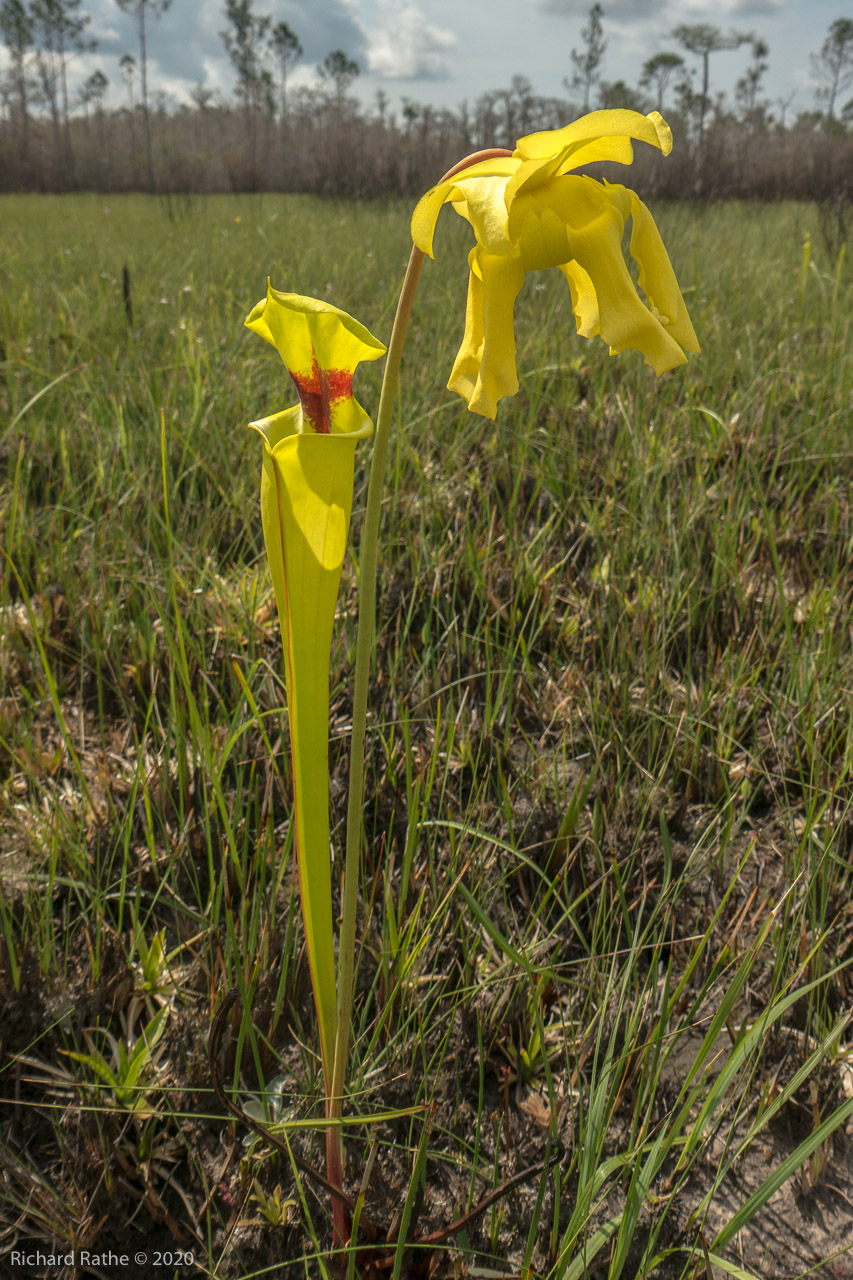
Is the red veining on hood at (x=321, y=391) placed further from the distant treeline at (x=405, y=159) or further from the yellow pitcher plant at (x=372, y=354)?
the distant treeline at (x=405, y=159)

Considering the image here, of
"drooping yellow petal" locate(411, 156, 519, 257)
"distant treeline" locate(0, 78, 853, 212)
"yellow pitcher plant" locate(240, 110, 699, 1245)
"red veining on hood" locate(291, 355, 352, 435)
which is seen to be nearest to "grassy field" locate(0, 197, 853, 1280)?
"yellow pitcher plant" locate(240, 110, 699, 1245)

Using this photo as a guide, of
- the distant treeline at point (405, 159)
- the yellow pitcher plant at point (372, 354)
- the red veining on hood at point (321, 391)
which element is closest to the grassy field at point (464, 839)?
the yellow pitcher plant at point (372, 354)

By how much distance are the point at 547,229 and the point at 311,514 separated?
0.26 metres

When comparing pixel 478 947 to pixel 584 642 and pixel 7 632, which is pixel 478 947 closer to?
pixel 584 642

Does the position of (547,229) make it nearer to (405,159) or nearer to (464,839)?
(464,839)

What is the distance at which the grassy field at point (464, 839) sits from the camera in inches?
29.4

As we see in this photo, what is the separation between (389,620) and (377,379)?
1.23 meters

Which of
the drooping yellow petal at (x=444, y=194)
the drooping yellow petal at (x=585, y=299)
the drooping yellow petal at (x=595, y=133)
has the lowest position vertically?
the drooping yellow petal at (x=585, y=299)

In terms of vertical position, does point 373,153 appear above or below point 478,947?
above

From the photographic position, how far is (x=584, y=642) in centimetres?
137

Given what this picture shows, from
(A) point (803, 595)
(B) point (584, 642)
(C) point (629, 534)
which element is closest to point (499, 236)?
(B) point (584, 642)

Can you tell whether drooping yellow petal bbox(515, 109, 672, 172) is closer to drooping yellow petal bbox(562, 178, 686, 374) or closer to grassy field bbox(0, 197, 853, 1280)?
drooping yellow petal bbox(562, 178, 686, 374)

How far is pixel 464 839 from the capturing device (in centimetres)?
106

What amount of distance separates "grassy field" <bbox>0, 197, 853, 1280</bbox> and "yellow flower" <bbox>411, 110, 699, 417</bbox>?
0.52 m
